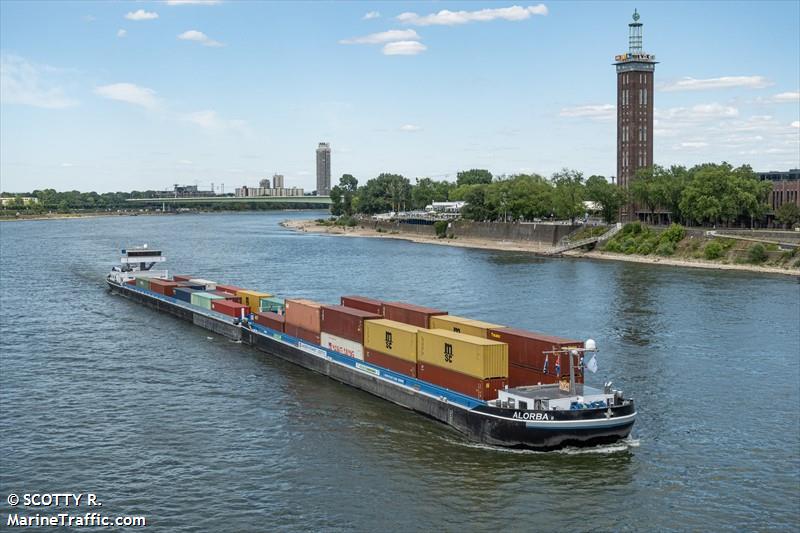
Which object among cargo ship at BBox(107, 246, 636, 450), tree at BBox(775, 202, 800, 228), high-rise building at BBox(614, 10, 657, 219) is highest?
high-rise building at BBox(614, 10, 657, 219)

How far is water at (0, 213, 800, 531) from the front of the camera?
1446 inches

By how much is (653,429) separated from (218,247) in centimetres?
15294

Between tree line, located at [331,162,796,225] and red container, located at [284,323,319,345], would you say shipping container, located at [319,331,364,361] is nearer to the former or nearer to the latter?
red container, located at [284,323,319,345]

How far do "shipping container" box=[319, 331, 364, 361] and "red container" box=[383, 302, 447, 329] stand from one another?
3790 mm

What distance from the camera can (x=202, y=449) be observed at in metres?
44.0

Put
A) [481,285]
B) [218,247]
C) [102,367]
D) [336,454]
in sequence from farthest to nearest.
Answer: [218,247] < [481,285] < [102,367] < [336,454]

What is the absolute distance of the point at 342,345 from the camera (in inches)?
2334

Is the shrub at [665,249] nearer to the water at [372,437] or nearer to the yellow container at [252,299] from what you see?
the water at [372,437]

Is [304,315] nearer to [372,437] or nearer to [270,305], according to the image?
[270,305]

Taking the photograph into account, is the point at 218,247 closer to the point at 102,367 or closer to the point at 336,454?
the point at 102,367

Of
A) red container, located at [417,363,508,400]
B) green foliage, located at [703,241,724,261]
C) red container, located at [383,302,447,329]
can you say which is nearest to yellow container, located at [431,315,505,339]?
red container, located at [383,302,447,329]

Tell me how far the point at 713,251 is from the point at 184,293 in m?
83.8

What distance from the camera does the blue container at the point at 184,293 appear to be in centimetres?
8865

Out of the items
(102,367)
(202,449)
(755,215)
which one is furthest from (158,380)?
(755,215)
